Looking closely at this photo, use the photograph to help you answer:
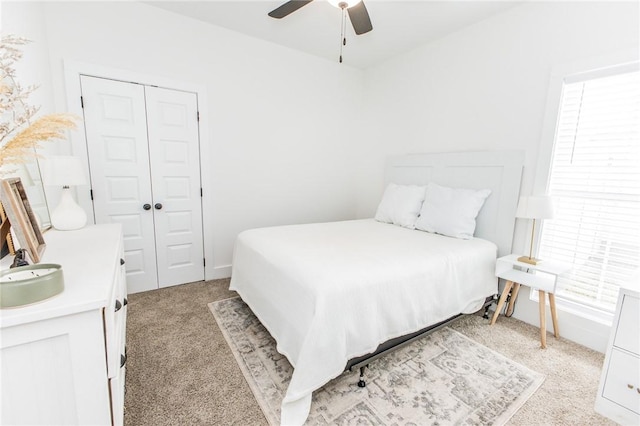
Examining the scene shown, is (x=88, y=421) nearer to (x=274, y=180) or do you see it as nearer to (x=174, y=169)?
(x=174, y=169)

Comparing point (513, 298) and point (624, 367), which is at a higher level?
point (624, 367)

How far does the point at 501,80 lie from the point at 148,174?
140 inches

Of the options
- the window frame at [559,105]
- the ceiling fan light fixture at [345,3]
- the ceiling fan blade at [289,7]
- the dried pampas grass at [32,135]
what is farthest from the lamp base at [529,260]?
A: the dried pampas grass at [32,135]

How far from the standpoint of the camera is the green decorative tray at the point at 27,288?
773 mm

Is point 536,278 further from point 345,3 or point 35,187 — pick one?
point 35,187

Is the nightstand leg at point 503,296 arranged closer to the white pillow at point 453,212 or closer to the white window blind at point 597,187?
the white window blind at point 597,187

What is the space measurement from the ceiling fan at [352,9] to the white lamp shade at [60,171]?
182 centimetres

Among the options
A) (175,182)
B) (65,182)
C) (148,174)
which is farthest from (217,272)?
(65,182)

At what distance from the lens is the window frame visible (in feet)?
6.31

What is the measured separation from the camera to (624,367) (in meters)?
1.39

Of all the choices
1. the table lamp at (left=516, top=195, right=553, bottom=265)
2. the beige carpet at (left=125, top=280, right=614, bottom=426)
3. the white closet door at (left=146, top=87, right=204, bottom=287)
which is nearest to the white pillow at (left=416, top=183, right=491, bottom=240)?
the table lamp at (left=516, top=195, right=553, bottom=265)

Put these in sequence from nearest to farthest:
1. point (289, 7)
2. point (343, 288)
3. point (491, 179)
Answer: point (343, 288) < point (289, 7) < point (491, 179)

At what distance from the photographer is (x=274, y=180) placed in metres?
3.54

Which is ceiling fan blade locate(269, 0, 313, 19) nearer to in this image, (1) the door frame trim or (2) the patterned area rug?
(1) the door frame trim
